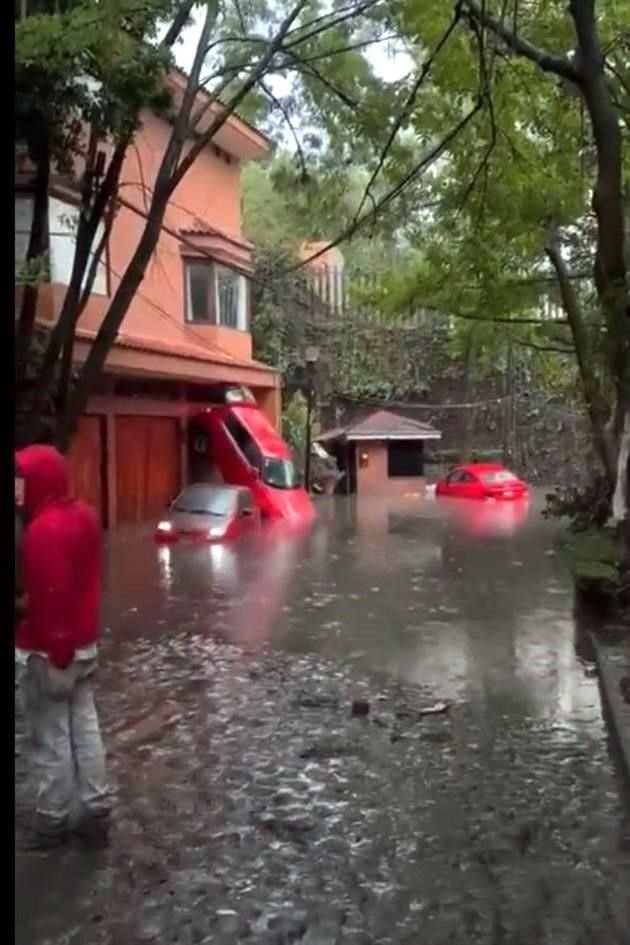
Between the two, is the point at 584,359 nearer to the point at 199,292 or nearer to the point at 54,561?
the point at 54,561

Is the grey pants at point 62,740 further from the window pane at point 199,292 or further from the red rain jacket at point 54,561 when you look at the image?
the window pane at point 199,292

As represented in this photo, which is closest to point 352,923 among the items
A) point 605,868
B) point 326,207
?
point 605,868

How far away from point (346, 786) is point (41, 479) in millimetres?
2666

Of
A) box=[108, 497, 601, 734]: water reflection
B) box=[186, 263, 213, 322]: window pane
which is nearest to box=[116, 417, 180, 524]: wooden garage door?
box=[186, 263, 213, 322]: window pane

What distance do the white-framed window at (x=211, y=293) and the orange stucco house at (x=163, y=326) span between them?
2 centimetres

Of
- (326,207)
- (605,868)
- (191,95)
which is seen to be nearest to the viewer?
(605,868)

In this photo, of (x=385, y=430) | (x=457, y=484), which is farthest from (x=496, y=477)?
(x=385, y=430)

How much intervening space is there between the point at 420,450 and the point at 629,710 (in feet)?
131

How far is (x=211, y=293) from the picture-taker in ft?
109

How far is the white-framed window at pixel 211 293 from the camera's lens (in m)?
32.8

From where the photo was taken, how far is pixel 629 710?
8883mm

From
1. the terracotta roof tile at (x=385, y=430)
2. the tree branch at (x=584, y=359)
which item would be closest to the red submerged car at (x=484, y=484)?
the terracotta roof tile at (x=385, y=430)

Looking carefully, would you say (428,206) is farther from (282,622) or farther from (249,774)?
(249,774)

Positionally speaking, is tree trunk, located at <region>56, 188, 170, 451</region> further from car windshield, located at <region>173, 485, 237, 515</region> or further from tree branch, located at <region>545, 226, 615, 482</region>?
car windshield, located at <region>173, 485, 237, 515</region>
